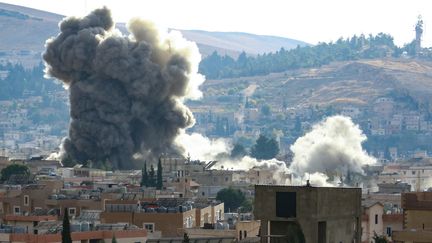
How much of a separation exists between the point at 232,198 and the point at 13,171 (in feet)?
58.7

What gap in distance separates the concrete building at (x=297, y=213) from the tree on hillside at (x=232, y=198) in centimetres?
4972

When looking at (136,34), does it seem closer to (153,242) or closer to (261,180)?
(261,180)

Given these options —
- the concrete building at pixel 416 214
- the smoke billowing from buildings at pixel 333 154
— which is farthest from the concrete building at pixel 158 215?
the smoke billowing from buildings at pixel 333 154

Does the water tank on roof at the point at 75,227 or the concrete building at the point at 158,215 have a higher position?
the concrete building at the point at 158,215

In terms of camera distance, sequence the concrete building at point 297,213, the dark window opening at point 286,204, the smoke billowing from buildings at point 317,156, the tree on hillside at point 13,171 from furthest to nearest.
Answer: the smoke billowing from buildings at point 317,156, the tree on hillside at point 13,171, the dark window opening at point 286,204, the concrete building at point 297,213

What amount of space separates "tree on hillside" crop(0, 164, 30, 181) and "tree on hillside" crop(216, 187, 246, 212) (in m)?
13.2

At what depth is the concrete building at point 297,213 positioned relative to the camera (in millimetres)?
23469

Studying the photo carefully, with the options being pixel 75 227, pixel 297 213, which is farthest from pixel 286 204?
pixel 75 227

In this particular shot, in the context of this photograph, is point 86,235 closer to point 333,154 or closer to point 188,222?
point 188,222

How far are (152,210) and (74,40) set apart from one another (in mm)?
57341

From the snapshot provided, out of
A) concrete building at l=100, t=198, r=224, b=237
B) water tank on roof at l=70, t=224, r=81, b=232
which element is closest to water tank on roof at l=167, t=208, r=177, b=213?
concrete building at l=100, t=198, r=224, b=237

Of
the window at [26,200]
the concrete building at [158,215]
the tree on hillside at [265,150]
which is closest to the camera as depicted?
the concrete building at [158,215]

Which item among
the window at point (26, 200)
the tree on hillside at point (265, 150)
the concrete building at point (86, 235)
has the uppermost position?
the tree on hillside at point (265, 150)

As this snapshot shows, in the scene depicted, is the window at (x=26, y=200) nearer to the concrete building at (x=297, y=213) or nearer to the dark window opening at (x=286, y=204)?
the concrete building at (x=297, y=213)
